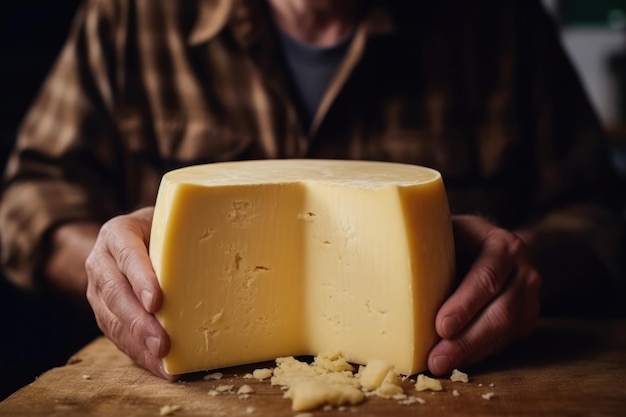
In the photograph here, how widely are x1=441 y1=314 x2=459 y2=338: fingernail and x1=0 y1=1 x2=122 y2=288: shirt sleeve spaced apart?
946 mm

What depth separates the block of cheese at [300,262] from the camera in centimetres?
112

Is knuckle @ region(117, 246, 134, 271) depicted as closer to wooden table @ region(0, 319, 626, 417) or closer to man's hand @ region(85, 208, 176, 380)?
man's hand @ region(85, 208, 176, 380)

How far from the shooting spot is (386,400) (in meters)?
1.02

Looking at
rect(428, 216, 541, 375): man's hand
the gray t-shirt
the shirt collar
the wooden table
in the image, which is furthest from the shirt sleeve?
rect(428, 216, 541, 375): man's hand

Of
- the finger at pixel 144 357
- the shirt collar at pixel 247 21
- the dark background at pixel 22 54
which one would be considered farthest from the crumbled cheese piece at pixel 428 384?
the dark background at pixel 22 54

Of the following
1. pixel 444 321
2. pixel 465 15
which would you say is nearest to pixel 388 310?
pixel 444 321

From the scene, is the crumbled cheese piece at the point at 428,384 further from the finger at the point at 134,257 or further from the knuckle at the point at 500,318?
the finger at the point at 134,257

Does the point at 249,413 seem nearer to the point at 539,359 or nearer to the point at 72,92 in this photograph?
the point at 539,359

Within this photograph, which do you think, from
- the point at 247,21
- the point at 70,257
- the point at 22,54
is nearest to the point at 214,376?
the point at 70,257

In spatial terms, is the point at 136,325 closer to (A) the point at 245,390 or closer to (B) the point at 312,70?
(A) the point at 245,390

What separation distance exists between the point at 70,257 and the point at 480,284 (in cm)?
92

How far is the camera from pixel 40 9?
2441 millimetres

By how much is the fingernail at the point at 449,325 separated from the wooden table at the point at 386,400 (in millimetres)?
67

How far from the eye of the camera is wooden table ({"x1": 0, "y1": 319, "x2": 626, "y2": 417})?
99 cm
